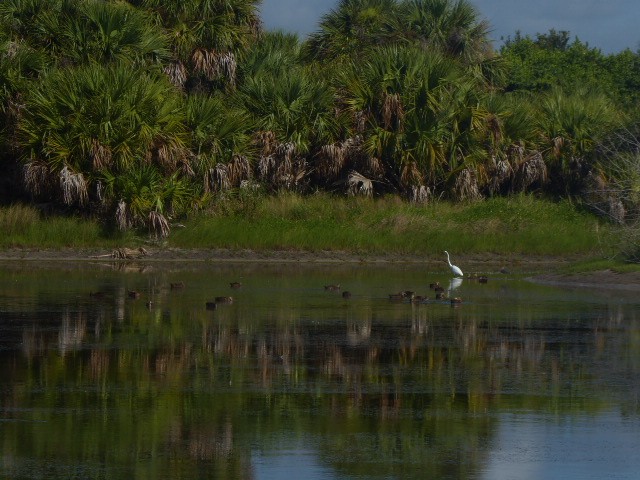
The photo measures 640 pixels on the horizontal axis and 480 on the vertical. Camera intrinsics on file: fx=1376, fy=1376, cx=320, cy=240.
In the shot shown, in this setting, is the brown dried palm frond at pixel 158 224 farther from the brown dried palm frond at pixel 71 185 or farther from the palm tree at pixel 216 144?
the palm tree at pixel 216 144

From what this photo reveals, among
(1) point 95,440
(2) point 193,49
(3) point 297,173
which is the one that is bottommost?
(1) point 95,440

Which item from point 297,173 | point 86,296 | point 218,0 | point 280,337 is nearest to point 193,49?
point 218,0

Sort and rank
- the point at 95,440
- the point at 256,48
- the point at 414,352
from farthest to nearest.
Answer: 1. the point at 256,48
2. the point at 414,352
3. the point at 95,440

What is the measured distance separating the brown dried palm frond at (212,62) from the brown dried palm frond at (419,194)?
702 centimetres

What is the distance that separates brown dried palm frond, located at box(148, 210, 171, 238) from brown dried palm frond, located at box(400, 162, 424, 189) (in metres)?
7.28

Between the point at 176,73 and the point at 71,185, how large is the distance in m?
6.99

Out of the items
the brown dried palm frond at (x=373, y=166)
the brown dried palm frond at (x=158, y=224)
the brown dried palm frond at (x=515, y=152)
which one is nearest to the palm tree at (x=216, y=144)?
the brown dried palm frond at (x=158, y=224)

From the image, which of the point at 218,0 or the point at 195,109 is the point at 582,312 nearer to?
the point at 195,109

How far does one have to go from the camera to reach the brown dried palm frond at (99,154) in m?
35.4

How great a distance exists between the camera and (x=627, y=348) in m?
16.6

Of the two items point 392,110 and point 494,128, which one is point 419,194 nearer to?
point 392,110

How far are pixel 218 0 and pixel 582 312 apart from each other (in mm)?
22944

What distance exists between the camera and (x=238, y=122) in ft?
127

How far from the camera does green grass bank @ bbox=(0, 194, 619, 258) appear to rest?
1428 inches
